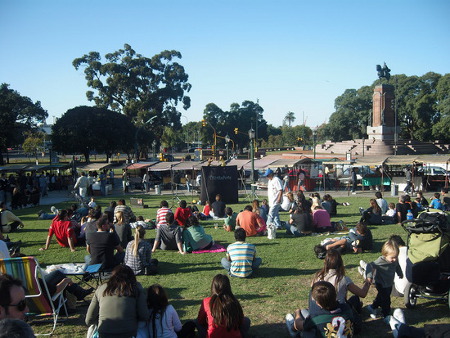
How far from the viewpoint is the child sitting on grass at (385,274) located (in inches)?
240

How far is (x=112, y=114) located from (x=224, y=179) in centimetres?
3852

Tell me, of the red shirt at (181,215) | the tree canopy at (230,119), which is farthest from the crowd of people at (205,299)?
the tree canopy at (230,119)

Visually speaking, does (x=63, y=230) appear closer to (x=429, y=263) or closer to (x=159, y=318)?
(x=159, y=318)

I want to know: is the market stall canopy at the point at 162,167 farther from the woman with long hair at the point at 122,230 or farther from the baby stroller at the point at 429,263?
the baby stroller at the point at 429,263

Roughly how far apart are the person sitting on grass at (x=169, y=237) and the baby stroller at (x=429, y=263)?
548 cm

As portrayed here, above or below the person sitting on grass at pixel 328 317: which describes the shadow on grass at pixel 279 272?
below

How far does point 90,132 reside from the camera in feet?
168

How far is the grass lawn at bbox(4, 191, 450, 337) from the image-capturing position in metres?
6.15

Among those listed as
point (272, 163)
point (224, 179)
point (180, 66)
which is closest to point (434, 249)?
point (224, 179)

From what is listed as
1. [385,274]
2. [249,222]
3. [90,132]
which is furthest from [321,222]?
[90,132]

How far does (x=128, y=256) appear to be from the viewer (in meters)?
8.30

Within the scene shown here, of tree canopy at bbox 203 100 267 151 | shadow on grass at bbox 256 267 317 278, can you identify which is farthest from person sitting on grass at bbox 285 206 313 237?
tree canopy at bbox 203 100 267 151

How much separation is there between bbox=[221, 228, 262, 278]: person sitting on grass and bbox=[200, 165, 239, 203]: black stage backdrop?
11.8 m

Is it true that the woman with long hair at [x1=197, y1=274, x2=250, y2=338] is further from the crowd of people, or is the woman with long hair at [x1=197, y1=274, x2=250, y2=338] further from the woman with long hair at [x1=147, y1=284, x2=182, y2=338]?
the woman with long hair at [x1=147, y1=284, x2=182, y2=338]
